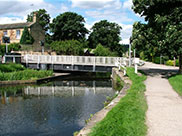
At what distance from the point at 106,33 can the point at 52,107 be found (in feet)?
174

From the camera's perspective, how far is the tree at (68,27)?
57819 mm

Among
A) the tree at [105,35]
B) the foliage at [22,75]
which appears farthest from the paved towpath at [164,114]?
the tree at [105,35]

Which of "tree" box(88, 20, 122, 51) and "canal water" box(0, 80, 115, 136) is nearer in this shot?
"canal water" box(0, 80, 115, 136)

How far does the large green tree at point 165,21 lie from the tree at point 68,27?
134ft

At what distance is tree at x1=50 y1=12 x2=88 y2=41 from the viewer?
57819 mm

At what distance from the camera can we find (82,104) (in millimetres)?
13875

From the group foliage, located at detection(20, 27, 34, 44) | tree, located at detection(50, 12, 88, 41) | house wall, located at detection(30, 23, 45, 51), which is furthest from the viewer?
tree, located at detection(50, 12, 88, 41)

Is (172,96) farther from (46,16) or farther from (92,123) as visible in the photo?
(46,16)

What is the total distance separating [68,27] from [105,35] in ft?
40.2

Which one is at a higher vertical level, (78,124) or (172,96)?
(172,96)

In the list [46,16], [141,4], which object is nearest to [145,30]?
[141,4]

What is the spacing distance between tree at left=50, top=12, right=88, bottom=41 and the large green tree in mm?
40696

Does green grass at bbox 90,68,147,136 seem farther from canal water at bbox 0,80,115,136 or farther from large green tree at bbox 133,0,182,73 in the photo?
large green tree at bbox 133,0,182,73

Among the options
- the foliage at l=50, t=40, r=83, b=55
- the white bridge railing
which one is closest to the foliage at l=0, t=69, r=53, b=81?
the white bridge railing
